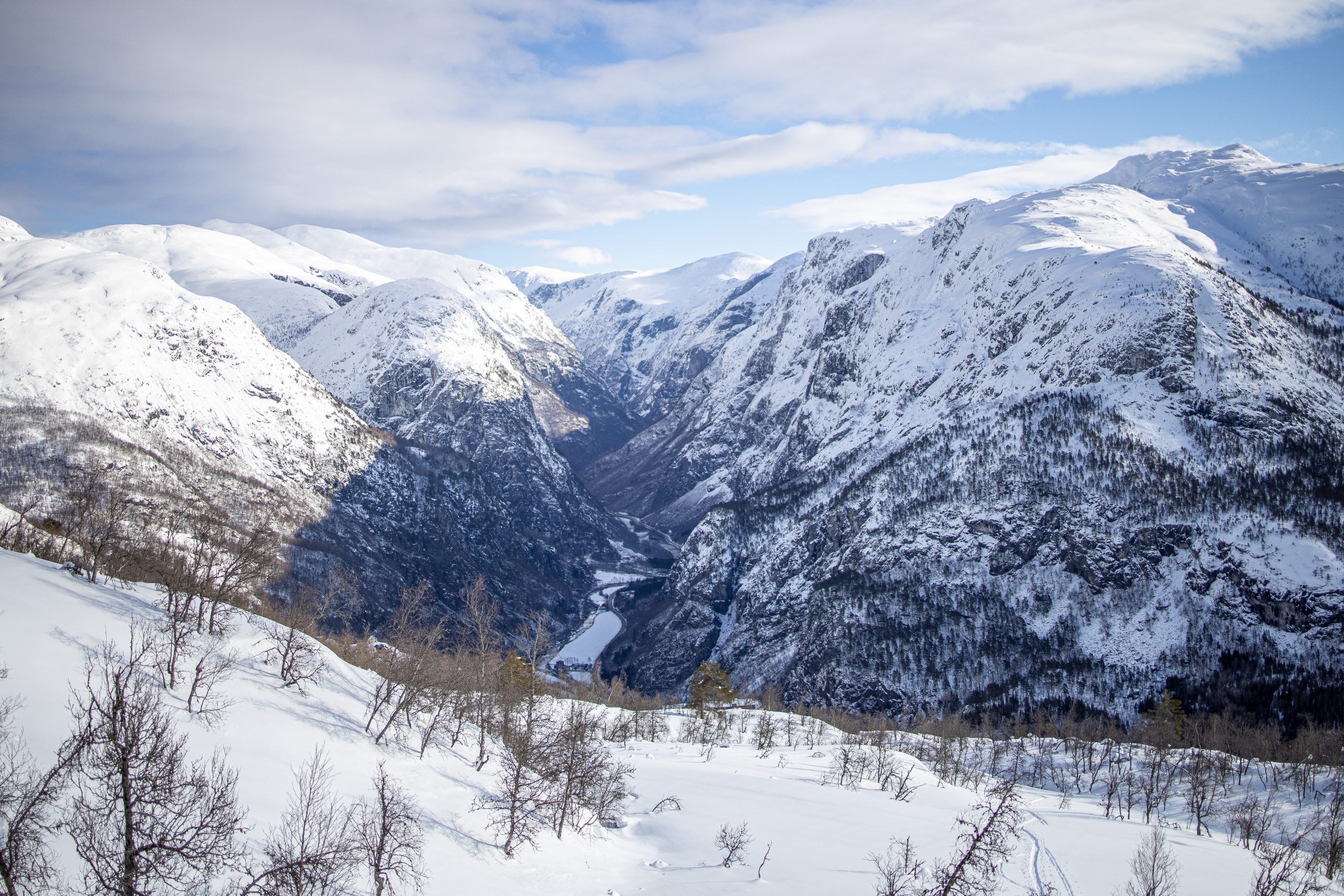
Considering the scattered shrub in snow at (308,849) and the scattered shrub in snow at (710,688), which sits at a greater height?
the scattered shrub in snow at (308,849)

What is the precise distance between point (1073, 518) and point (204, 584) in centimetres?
17355

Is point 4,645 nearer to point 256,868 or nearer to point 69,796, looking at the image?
point 69,796

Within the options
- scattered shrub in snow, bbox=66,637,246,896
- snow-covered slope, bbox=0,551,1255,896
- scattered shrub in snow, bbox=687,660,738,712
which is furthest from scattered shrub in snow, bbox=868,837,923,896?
scattered shrub in snow, bbox=687,660,738,712

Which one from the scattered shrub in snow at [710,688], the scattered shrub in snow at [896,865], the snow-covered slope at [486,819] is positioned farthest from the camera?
the scattered shrub in snow at [710,688]

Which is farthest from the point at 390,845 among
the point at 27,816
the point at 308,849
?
the point at 27,816

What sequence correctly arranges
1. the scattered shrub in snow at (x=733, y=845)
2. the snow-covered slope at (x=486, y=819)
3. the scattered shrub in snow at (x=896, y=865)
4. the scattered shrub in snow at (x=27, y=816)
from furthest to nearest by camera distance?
the scattered shrub in snow at (x=733, y=845)
the scattered shrub in snow at (x=896, y=865)
the snow-covered slope at (x=486, y=819)
the scattered shrub in snow at (x=27, y=816)

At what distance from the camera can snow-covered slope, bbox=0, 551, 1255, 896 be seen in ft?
108

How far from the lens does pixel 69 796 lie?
2362 centimetres

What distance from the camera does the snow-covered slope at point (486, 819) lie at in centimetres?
3278

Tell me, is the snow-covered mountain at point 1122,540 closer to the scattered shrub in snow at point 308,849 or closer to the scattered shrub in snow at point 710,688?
the scattered shrub in snow at point 710,688

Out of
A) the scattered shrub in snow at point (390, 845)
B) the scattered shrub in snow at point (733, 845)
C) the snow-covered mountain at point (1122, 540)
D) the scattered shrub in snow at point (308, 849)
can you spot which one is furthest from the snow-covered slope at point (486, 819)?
the snow-covered mountain at point (1122, 540)

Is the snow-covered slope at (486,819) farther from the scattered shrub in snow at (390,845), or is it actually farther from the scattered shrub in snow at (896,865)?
the scattered shrub in snow at (390,845)

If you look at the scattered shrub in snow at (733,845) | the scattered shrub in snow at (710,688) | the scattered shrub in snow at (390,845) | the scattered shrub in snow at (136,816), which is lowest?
the scattered shrub in snow at (710,688)

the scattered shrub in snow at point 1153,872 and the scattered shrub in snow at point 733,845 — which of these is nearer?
the scattered shrub in snow at point 1153,872
